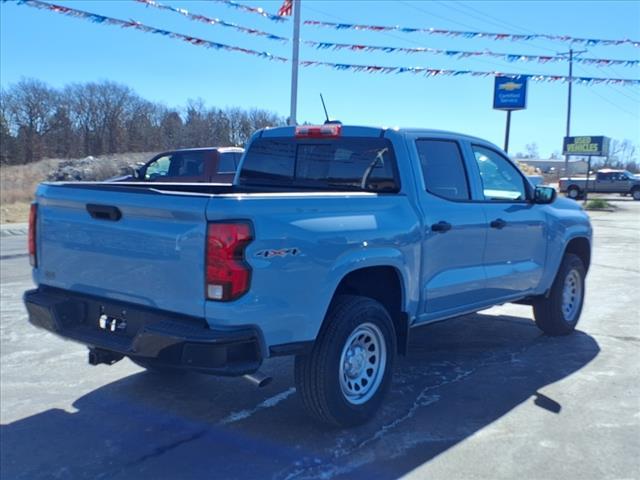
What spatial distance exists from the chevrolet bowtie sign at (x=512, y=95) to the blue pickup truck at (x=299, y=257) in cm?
2163

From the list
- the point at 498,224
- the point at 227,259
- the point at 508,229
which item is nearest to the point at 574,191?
the point at 508,229

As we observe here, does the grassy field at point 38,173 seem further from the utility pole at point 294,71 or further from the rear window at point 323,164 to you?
the rear window at point 323,164

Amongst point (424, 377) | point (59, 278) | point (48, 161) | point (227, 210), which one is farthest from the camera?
point (48, 161)

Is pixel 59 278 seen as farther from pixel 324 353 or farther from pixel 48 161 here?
pixel 48 161

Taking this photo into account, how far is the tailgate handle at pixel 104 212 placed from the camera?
3.84 m

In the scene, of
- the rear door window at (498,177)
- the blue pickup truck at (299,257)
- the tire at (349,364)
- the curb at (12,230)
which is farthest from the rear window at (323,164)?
the curb at (12,230)

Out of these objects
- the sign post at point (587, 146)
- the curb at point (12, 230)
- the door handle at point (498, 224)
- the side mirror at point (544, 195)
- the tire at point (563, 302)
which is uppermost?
the sign post at point (587, 146)

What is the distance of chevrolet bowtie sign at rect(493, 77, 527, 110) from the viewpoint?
85.8 ft

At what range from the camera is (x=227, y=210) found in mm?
3436

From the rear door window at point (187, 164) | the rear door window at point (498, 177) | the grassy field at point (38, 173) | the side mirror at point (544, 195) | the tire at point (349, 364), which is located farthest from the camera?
the grassy field at point (38, 173)

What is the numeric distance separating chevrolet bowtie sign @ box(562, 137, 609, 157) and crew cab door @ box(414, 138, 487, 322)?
40219mm

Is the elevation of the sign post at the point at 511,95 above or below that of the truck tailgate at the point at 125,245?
above

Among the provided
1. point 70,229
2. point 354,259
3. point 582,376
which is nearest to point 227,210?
point 354,259

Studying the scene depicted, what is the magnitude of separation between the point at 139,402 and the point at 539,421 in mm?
2873
